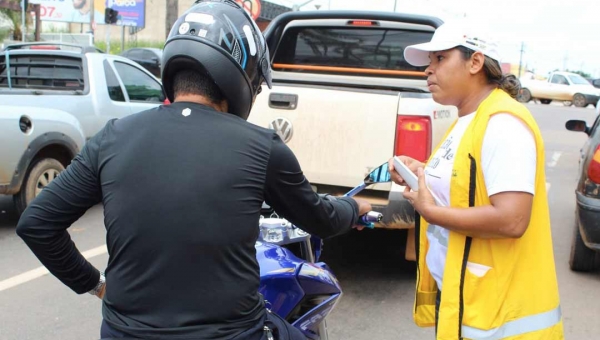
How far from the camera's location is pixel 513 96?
226 centimetres

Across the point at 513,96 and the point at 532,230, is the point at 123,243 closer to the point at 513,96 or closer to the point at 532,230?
the point at 532,230

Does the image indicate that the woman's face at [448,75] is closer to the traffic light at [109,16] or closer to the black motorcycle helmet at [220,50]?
the black motorcycle helmet at [220,50]

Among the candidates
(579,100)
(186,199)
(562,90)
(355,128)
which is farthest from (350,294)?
(562,90)

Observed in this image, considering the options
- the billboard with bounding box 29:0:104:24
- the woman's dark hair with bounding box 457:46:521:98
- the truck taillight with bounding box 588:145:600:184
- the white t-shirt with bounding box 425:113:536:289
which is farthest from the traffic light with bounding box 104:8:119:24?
the billboard with bounding box 29:0:104:24

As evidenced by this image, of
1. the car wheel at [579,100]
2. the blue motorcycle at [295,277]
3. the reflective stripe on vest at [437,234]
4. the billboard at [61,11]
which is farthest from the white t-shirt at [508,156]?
the billboard at [61,11]

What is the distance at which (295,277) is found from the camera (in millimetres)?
2391

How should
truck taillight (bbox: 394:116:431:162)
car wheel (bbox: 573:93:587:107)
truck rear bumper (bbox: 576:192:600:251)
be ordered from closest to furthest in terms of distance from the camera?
truck taillight (bbox: 394:116:431:162) → truck rear bumper (bbox: 576:192:600:251) → car wheel (bbox: 573:93:587:107)

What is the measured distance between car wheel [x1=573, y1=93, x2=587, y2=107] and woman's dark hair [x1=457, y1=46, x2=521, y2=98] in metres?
31.8

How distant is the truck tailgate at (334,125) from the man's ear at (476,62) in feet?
7.27

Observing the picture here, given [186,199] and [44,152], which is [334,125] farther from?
[44,152]

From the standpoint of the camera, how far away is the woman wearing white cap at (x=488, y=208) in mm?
1982

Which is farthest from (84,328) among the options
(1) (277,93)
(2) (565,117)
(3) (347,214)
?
(2) (565,117)

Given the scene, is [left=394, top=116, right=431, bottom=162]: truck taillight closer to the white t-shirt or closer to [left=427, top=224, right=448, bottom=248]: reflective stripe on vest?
[left=427, top=224, right=448, bottom=248]: reflective stripe on vest

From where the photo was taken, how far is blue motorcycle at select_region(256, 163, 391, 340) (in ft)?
7.68
